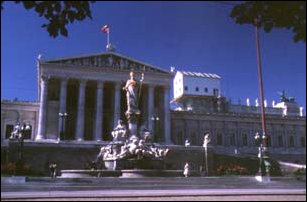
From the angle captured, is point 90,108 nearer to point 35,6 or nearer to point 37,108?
point 37,108

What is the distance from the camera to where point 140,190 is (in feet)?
64.3

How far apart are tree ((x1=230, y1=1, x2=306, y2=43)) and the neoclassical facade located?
187ft

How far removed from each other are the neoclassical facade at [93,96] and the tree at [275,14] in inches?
2240

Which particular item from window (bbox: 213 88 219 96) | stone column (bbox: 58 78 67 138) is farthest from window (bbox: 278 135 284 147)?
stone column (bbox: 58 78 67 138)

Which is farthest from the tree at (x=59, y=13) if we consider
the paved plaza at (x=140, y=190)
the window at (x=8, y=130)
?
the window at (x=8, y=130)

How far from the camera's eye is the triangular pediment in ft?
211

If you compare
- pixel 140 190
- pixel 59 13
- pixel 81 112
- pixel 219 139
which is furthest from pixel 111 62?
pixel 59 13

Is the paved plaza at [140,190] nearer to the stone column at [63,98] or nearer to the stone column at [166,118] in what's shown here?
the stone column at [166,118]

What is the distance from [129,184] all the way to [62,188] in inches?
162

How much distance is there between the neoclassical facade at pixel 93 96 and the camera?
204 ft

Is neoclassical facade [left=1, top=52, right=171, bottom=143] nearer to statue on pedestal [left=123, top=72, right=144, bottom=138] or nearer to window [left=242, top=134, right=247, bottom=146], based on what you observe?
window [left=242, top=134, right=247, bottom=146]

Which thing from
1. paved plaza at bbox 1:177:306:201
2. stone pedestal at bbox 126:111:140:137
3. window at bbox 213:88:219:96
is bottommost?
paved plaza at bbox 1:177:306:201

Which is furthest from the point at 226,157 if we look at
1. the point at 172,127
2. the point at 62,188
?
the point at 62,188

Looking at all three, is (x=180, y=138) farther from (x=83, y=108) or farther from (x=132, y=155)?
(x=132, y=155)
